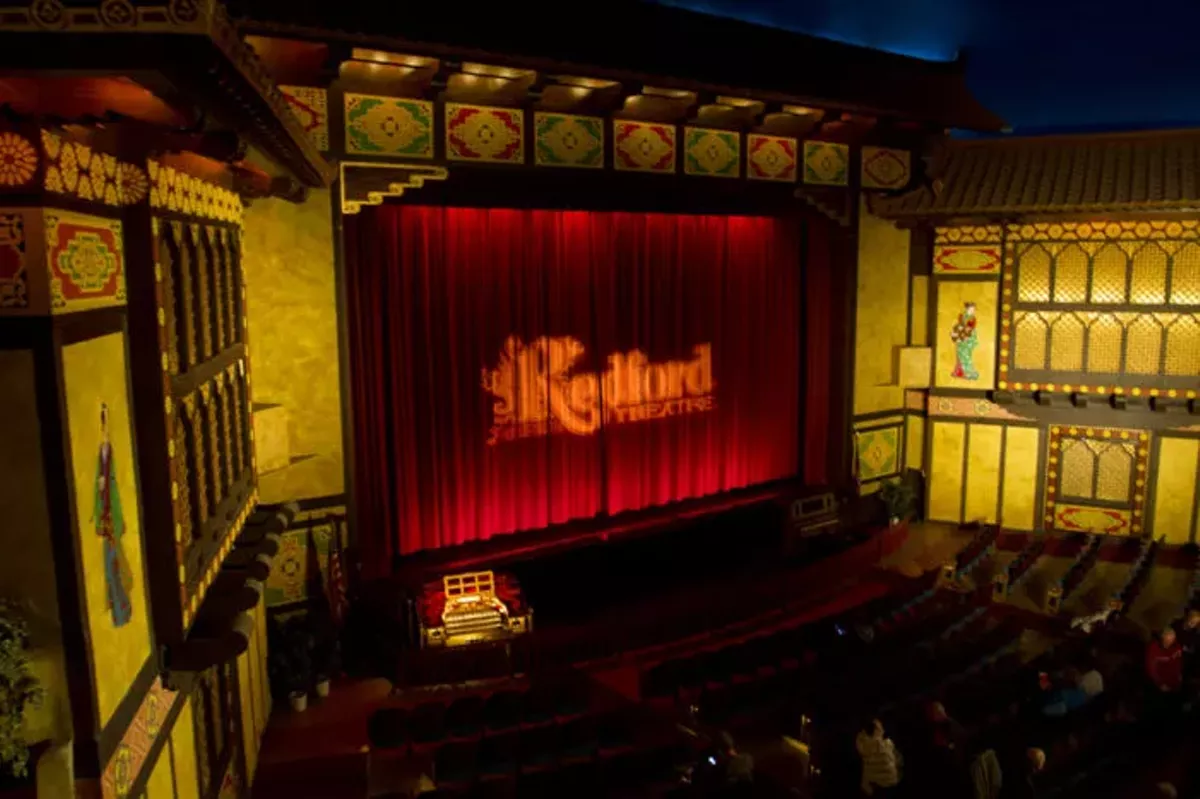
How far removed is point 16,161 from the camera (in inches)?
122

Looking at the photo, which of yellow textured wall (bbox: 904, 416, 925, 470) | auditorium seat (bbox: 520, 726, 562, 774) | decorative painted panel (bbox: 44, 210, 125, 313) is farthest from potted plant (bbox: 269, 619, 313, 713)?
yellow textured wall (bbox: 904, 416, 925, 470)

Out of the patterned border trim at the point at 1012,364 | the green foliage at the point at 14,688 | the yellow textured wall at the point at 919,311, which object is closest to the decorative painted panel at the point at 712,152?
the yellow textured wall at the point at 919,311

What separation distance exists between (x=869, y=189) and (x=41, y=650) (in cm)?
1166

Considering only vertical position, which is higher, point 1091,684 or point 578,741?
point 1091,684

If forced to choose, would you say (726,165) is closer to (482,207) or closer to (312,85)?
(482,207)

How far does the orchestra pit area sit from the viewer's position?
22.1 feet

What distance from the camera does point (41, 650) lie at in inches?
127

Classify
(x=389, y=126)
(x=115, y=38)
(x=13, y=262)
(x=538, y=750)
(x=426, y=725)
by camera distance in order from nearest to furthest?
(x=115, y=38)
(x=13, y=262)
(x=538, y=750)
(x=426, y=725)
(x=389, y=126)

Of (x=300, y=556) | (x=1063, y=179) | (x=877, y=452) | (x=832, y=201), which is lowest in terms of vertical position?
(x=300, y=556)

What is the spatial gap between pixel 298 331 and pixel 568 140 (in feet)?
11.6

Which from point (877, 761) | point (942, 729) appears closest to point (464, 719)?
point (877, 761)

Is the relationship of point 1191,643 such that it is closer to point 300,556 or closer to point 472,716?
point 472,716

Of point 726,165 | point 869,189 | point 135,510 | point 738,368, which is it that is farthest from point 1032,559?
point 135,510

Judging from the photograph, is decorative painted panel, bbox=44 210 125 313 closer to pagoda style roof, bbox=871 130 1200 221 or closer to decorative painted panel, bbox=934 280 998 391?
pagoda style roof, bbox=871 130 1200 221
